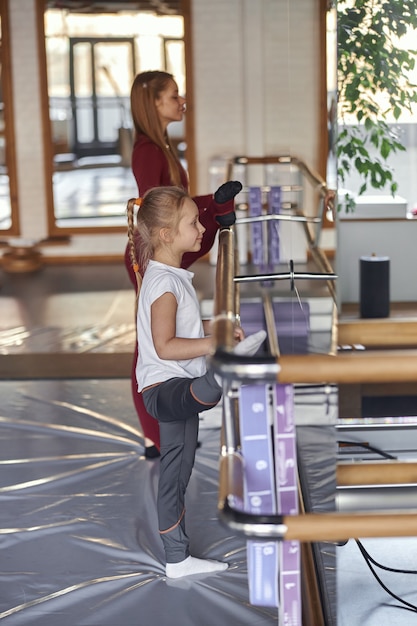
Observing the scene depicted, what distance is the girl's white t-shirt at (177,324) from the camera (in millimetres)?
2334

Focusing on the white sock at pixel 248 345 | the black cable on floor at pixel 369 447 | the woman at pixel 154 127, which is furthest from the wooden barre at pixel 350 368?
the woman at pixel 154 127

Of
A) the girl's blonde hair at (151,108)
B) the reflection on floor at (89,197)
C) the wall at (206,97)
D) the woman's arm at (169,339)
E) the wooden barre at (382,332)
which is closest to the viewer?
the wooden barre at (382,332)

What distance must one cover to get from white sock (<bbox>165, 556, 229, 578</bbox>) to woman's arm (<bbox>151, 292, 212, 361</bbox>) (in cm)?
55

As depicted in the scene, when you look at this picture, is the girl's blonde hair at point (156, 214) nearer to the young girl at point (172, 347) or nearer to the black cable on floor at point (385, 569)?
the young girl at point (172, 347)

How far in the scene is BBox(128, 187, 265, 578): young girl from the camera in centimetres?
228

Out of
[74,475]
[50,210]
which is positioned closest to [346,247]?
[74,475]

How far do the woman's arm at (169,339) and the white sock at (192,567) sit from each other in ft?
1.82

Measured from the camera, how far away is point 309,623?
6.88ft

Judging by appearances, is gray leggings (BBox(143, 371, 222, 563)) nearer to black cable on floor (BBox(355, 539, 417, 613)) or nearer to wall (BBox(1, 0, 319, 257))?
black cable on floor (BBox(355, 539, 417, 613))

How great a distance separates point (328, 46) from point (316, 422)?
1.26 meters

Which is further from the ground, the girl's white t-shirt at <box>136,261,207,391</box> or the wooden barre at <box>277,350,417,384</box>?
the wooden barre at <box>277,350,417,384</box>

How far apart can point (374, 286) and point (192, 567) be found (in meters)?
1.10

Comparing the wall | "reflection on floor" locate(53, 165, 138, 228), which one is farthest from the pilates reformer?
"reflection on floor" locate(53, 165, 138, 228)

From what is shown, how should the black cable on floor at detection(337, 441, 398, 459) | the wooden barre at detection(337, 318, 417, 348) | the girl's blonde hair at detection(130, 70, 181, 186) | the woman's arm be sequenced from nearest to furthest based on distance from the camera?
1. the wooden barre at detection(337, 318, 417, 348)
2. the black cable on floor at detection(337, 441, 398, 459)
3. the woman's arm
4. the girl's blonde hair at detection(130, 70, 181, 186)
